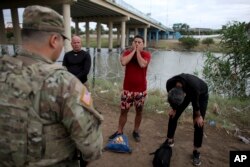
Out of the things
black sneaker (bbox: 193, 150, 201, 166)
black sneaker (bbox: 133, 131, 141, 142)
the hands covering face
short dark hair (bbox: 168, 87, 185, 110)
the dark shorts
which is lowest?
black sneaker (bbox: 193, 150, 201, 166)

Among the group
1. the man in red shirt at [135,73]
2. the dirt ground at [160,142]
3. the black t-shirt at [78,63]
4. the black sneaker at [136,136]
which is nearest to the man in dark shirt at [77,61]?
the black t-shirt at [78,63]

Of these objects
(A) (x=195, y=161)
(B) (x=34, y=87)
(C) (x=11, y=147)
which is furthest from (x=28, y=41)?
(A) (x=195, y=161)

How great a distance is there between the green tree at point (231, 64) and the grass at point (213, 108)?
576 mm

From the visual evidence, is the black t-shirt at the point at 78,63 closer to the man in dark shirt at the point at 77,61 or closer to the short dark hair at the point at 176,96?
the man in dark shirt at the point at 77,61

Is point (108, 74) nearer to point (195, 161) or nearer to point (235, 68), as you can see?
point (235, 68)

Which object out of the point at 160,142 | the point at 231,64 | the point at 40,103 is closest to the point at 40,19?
the point at 40,103

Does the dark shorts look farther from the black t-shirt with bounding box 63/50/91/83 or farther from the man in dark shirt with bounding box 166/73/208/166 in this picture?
the black t-shirt with bounding box 63/50/91/83

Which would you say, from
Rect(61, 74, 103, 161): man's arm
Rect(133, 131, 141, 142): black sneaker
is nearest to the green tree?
Rect(133, 131, 141, 142): black sneaker

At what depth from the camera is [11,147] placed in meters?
1.45

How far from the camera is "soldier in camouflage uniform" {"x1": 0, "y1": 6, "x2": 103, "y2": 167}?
1.39 meters

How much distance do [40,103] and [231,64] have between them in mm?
7922

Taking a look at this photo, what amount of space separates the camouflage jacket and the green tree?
7574mm

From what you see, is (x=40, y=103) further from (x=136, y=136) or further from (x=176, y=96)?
(x=136, y=136)

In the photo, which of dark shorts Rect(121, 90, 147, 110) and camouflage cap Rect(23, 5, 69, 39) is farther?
dark shorts Rect(121, 90, 147, 110)
